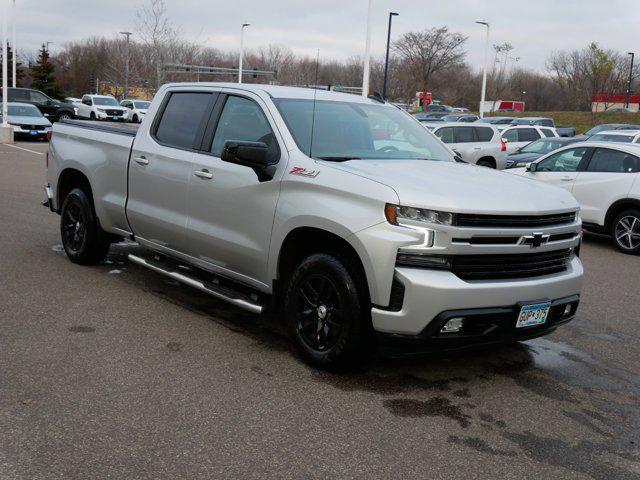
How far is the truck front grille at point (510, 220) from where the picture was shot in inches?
171

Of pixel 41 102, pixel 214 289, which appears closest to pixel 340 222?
pixel 214 289

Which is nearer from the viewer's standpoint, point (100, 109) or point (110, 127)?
point (110, 127)

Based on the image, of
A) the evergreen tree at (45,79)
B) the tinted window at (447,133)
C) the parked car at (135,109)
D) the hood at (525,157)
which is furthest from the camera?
the evergreen tree at (45,79)

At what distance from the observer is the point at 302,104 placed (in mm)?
5719

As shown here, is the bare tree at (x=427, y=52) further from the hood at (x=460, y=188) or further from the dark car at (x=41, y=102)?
the hood at (x=460, y=188)

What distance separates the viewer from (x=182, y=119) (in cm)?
641

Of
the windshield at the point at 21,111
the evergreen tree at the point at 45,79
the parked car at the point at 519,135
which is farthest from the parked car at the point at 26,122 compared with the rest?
the evergreen tree at the point at 45,79

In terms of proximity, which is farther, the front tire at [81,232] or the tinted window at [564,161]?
the tinted window at [564,161]

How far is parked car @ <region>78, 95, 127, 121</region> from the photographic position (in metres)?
39.6

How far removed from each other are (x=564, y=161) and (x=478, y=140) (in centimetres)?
931

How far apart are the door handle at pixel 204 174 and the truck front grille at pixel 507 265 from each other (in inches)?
89.8

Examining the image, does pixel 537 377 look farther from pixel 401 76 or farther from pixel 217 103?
pixel 401 76

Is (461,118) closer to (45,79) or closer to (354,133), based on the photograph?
(354,133)

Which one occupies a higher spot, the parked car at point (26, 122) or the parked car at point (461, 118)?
the parked car at point (461, 118)
